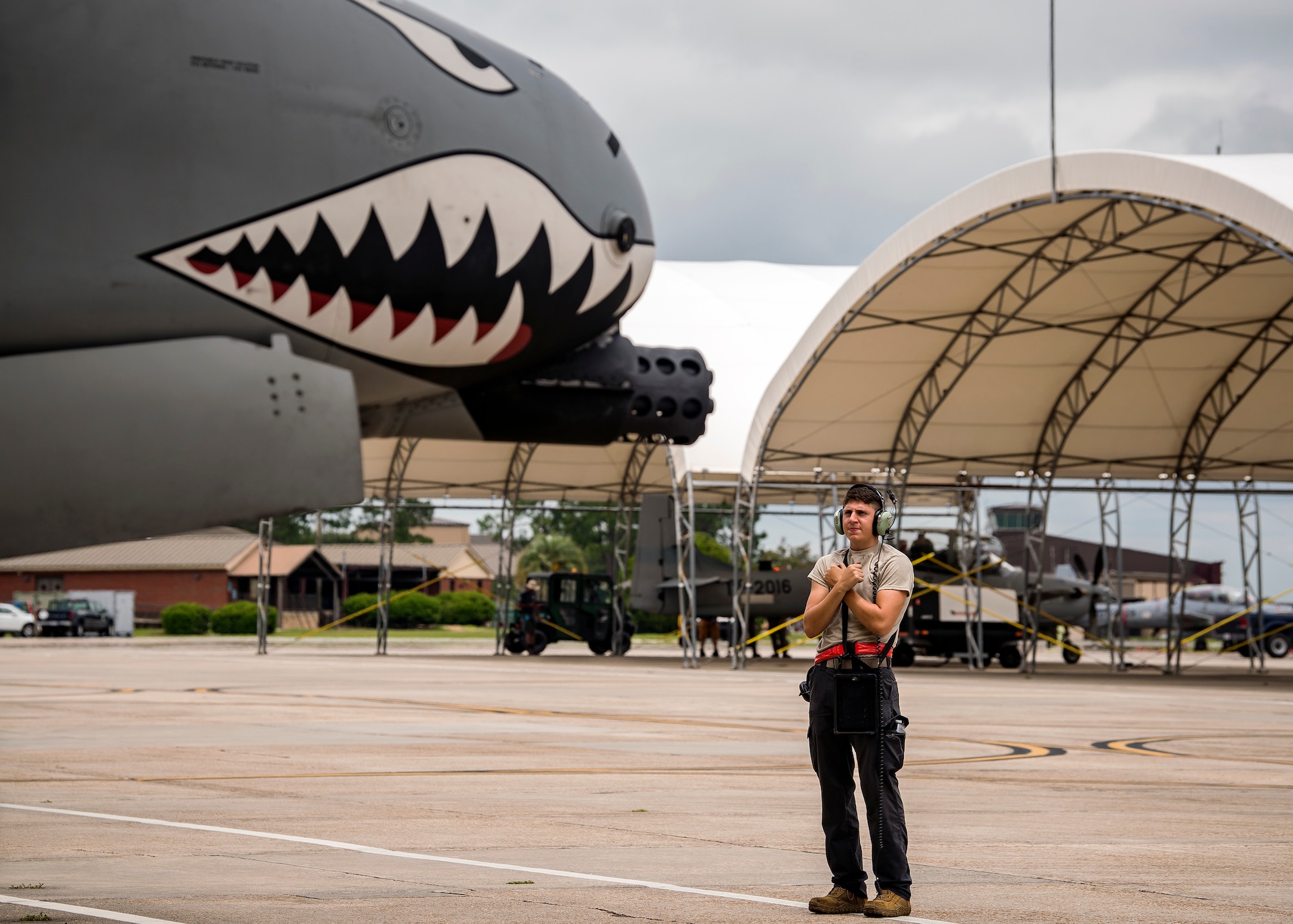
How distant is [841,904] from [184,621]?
62.0 meters

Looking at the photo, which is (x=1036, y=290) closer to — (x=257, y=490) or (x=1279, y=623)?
(x=257, y=490)

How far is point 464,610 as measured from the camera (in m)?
73.6

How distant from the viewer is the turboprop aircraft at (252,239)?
368cm

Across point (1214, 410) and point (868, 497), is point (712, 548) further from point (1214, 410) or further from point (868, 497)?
point (868, 497)

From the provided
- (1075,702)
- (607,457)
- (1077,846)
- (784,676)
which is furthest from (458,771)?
(607,457)

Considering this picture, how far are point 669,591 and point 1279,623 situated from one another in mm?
25239

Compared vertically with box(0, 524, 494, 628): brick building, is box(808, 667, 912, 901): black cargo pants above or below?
below

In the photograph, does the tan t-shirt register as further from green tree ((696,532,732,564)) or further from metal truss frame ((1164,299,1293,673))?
green tree ((696,532,732,564))

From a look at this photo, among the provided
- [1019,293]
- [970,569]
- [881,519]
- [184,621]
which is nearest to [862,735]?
[881,519]

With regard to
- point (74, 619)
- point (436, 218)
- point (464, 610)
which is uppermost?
point (436, 218)

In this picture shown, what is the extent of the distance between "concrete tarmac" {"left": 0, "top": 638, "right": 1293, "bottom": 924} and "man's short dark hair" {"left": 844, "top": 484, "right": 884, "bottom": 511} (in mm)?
1732

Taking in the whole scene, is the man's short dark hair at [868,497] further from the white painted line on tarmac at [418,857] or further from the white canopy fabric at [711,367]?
the white canopy fabric at [711,367]

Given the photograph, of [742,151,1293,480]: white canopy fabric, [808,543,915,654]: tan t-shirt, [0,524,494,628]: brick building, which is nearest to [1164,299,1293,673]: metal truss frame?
[742,151,1293,480]: white canopy fabric

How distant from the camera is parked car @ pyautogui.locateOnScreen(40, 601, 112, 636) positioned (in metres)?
59.3
